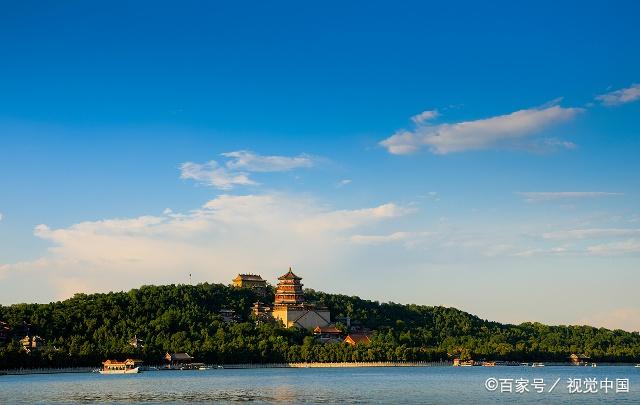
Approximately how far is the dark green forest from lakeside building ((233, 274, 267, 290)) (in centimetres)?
250

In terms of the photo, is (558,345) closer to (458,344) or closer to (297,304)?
(458,344)

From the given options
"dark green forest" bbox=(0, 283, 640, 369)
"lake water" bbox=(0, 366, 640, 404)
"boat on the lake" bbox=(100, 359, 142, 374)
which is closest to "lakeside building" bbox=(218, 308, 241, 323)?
"dark green forest" bbox=(0, 283, 640, 369)

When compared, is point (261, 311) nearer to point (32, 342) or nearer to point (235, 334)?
point (235, 334)

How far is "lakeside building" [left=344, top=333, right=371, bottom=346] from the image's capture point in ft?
358

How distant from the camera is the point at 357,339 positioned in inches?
4370

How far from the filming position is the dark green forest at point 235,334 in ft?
319

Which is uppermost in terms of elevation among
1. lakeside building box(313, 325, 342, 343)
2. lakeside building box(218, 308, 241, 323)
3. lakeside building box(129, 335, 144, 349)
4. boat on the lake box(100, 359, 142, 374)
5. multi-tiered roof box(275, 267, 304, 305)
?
multi-tiered roof box(275, 267, 304, 305)

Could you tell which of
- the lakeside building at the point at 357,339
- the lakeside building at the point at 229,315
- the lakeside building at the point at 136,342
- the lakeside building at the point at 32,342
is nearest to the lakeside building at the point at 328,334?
the lakeside building at the point at 357,339

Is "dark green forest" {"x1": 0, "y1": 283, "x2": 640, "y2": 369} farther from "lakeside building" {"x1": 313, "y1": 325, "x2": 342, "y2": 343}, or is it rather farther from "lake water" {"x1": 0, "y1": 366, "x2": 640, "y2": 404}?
"lake water" {"x1": 0, "y1": 366, "x2": 640, "y2": 404}

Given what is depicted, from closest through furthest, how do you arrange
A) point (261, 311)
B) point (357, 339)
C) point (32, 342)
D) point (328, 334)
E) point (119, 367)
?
1. point (119, 367)
2. point (32, 342)
3. point (357, 339)
4. point (328, 334)
5. point (261, 311)

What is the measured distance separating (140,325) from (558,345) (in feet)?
173

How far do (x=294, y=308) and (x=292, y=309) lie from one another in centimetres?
28

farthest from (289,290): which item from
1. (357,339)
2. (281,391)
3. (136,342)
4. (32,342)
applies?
(281,391)

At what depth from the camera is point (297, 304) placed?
12056 centimetres
